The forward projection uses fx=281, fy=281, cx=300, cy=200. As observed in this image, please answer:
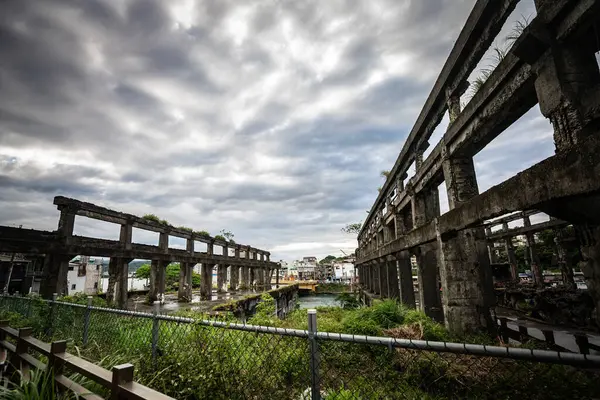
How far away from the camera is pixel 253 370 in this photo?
153 inches

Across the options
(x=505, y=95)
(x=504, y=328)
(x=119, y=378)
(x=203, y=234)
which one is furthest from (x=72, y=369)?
(x=203, y=234)

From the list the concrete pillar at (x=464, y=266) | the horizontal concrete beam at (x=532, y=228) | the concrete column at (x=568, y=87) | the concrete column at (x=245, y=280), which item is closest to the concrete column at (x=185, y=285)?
the concrete column at (x=245, y=280)

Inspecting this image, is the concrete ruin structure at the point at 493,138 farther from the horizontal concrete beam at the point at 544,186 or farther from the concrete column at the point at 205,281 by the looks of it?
the concrete column at the point at 205,281

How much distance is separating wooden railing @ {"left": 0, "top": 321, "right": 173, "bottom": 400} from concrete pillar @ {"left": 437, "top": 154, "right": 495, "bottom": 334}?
636 centimetres

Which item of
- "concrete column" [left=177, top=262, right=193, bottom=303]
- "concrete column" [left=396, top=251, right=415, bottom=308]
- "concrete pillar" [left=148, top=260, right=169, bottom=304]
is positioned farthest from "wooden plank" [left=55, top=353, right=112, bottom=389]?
"concrete column" [left=177, top=262, right=193, bottom=303]

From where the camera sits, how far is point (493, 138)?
5.82 m

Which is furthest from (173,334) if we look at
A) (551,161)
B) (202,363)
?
(551,161)

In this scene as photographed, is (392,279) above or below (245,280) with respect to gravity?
above

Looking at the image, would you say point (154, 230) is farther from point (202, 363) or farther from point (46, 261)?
point (202, 363)

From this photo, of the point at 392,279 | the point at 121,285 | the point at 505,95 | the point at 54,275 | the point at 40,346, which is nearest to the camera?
the point at 40,346

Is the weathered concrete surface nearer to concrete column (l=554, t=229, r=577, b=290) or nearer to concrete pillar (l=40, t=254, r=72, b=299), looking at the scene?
concrete pillar (l=40, t=254, r=72, b=299)

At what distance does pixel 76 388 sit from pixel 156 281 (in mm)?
15308

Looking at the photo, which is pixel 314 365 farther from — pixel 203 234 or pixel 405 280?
pixel 203 234

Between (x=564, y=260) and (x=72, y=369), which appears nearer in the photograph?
(x=72, y=369)
